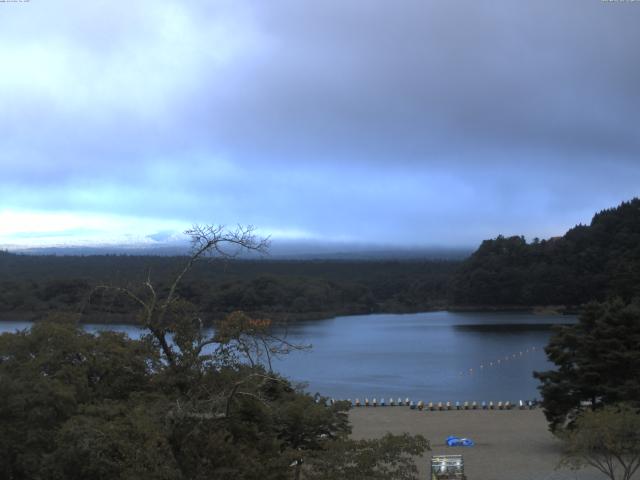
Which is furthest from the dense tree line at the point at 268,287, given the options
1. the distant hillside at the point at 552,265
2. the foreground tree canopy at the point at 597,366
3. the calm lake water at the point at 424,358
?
the foreground tree canopy at the point at 597,366

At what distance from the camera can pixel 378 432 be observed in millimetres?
20562

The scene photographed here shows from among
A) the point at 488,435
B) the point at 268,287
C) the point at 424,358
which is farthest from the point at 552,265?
the point at 488,435

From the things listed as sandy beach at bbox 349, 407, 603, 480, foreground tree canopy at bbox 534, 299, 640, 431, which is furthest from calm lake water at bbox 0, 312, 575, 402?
foreground tree canopy at bbox 534, 299, 640, 431

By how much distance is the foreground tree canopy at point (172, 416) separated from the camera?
6.84m

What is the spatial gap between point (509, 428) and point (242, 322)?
50.8ft

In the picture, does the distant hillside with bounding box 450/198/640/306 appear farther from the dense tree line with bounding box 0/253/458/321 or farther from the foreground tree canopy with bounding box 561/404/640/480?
the foreground tree canopy with bounding box 561/404/640/480

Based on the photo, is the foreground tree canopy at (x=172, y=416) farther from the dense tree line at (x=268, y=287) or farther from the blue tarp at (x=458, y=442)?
the dense tree line at (x=268, y=287)

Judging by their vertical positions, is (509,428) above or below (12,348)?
below

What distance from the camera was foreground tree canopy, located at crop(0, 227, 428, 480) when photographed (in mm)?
6836

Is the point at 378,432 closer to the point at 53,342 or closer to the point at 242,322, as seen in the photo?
the point at 53,342

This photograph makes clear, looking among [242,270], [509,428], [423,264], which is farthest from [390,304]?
[509,428]

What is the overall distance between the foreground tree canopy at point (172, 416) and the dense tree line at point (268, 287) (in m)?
31.4

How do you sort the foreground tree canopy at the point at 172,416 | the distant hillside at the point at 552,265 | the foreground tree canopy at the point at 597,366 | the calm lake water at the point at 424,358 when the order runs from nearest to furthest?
the foreground tree canopy at the point at 172,416 → the foreground tree canopy at the point at 597,366 → the calm lake water at the point at 424,358 → the distant hillside at the point at 552,265

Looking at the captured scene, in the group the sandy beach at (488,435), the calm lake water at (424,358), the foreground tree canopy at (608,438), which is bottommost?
the calm lake water at (424,358)
